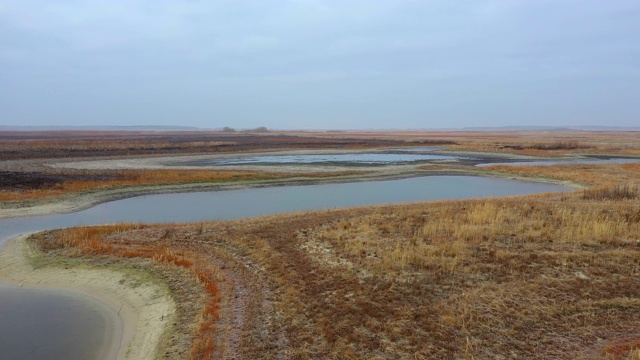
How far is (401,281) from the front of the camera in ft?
34.5

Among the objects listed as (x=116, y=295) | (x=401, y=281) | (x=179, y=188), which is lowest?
(x=116, y=295)

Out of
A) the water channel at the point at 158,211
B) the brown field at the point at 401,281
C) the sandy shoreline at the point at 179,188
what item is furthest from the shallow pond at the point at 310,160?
the brown field at the point at 401,281

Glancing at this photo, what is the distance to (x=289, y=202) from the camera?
94.3 feet

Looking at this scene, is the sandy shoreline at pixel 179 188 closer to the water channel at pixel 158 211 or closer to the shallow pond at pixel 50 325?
the water channel at pixel 158 211

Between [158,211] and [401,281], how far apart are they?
19140mm

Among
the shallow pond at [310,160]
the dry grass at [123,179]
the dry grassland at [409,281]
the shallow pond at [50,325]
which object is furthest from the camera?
the shallow pond at [310,160]

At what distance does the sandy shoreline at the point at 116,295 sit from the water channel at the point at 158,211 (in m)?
0.45

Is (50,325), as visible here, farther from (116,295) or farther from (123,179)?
(123,179)

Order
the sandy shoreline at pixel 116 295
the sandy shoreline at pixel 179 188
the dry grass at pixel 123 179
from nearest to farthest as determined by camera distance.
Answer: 1. the sandy shoreline at pixel 116 295
2. the sandy shoreline at pixel 179 188
3. the dry grass at pixel 123 179

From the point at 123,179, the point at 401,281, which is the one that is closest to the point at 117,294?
the point at 401,281

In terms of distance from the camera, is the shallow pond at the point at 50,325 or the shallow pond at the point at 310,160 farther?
the shallow pond at the point at 310,160

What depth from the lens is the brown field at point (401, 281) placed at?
819 cm

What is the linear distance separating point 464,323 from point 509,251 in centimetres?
467

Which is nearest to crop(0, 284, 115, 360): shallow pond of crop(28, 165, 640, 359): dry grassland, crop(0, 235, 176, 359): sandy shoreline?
crop(0, 235, 176, 359): sandy shoreline
